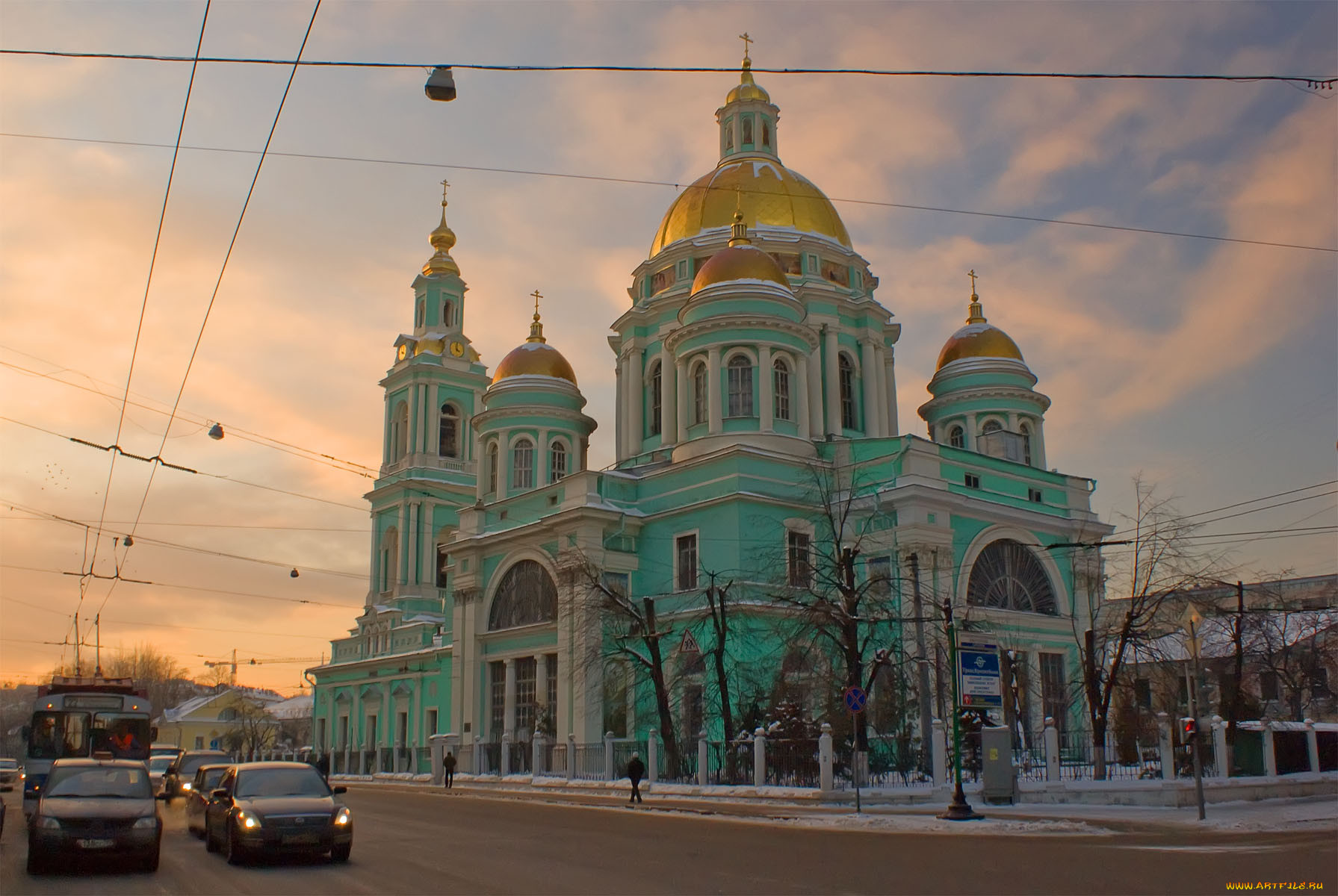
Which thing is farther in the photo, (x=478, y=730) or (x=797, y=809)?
(x=478, y=730)

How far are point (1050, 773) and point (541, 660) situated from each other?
18.0 metres

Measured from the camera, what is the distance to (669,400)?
44.5m

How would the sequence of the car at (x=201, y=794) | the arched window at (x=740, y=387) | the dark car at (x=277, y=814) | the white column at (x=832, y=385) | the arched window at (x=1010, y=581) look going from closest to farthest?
1. the dark car at (x=277, y=814)
2. the car at (x=201, y=794)
3. the arched window at (x=1010, y=581)
4. the arched window at (x=740, y=387)
5. the white column at (x=832, y=385)

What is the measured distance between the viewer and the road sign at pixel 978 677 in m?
21.3

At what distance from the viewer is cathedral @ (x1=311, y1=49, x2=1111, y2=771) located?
33.9 metres

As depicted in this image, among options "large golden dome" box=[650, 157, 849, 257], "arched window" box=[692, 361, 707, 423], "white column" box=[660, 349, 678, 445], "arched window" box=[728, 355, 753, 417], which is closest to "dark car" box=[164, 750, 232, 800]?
"arched window" box=[692, 361, 707, 423]

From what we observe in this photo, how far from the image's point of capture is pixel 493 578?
42.6m

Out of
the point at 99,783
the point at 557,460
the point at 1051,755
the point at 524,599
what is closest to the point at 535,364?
the point at 557,460

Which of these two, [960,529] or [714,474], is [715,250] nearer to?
[714,474]

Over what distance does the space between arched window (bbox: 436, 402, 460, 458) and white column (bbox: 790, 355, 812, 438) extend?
2447cm

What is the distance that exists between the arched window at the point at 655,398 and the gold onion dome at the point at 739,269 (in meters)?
5.45

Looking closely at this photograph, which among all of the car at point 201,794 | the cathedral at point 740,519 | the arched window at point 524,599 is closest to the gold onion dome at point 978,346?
the cathedral at point 740,519

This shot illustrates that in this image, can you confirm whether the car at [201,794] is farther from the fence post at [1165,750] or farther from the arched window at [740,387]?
the arched window at [740,387]

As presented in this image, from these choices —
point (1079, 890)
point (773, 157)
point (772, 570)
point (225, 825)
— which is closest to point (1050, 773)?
point (772, 570)
